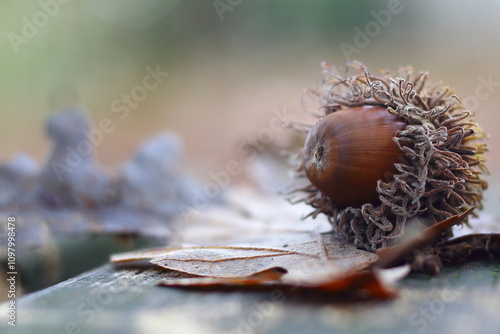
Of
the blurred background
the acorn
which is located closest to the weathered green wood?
the acorn

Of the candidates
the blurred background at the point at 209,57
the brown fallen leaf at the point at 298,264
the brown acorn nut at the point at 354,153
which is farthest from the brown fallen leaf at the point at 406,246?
the blurred background at the point at 209,57

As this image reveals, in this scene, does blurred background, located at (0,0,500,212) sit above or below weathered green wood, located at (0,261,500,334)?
above

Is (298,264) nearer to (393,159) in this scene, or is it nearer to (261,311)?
(261,311)

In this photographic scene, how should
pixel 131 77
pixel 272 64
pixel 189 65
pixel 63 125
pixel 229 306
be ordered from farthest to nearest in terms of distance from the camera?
pixel 272 64 → pixel 189 65 → pixel 131 77 → pixel 63 125 → pixel 229 306

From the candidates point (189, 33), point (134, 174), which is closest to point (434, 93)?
point (134, 174)

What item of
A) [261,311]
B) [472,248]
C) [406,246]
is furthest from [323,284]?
[472,248]

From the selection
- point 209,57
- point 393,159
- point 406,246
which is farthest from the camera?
point 209,57

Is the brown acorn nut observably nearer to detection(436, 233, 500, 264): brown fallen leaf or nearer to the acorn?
the acorn

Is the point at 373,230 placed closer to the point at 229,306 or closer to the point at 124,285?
the point at 229,306
